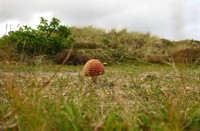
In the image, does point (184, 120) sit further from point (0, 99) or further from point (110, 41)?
point (110, 41)

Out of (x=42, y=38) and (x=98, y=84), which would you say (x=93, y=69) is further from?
(x=42, y=38)

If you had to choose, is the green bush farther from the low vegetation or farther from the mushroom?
the mushroom

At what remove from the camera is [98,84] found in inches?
230

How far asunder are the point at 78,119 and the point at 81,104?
489mm

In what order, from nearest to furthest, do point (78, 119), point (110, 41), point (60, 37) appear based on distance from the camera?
point (78, 119), point (60, 37), point (110, 41)

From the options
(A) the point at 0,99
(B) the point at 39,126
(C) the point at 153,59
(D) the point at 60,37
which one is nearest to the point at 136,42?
(C) the point at 153,59

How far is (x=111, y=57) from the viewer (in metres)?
12.8

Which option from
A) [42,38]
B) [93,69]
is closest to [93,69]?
[93,69]

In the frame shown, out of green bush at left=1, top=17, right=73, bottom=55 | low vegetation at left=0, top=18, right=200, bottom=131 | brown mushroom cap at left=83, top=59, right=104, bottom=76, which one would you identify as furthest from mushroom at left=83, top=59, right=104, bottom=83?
green bush at left=1, top=17, right=73, bottom=55

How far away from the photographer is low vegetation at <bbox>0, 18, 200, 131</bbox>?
2.54m

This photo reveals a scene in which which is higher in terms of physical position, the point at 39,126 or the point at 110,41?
the point at 110,41

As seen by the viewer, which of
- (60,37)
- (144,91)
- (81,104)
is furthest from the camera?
(60,37)

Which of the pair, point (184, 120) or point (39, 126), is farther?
point (184, 120)

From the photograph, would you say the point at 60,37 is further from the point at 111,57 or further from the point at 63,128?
the point at 63,128
